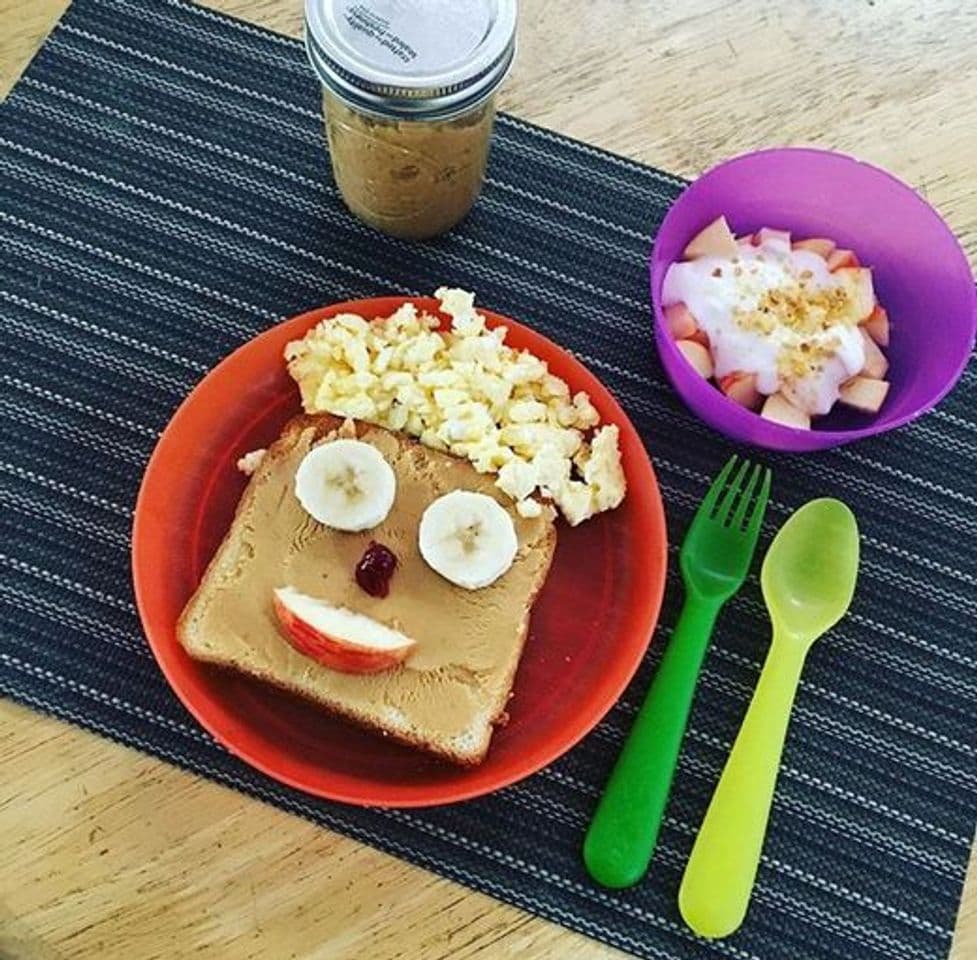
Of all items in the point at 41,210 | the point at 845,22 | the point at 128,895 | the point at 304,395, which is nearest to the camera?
the point at 128,895

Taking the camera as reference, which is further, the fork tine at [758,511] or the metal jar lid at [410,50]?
the fork tine at [758,511]

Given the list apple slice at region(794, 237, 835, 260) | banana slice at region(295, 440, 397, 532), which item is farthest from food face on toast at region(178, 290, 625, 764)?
apple slice at region(794, 237, 835, 260)

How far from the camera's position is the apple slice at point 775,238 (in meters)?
1.42

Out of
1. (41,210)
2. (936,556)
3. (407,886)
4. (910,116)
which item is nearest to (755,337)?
(936,556)

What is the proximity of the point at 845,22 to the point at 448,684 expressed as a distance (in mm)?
923

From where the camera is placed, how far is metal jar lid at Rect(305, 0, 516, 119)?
1228mm

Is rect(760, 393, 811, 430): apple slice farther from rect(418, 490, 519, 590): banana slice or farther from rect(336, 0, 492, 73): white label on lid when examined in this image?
rect(336, 0, 492, 73): white label on lid

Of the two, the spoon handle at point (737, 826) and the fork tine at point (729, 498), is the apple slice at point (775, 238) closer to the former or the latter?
the fork tine at point (729, 498)

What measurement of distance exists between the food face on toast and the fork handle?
0.42 ft

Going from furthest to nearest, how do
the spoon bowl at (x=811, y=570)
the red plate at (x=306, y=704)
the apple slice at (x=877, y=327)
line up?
the apple slice at (x=877, y=327)
the spoon bowl at (x=811, y=570)
the red plate at (x=306, y=704)

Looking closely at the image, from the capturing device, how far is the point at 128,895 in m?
1.22

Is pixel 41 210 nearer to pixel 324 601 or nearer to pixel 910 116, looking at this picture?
pixel 324 601

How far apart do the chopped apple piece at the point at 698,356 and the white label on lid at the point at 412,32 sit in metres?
0.35

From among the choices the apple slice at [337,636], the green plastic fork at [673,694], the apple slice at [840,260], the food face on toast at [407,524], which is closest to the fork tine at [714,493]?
the green plastic fork at [673,694]
